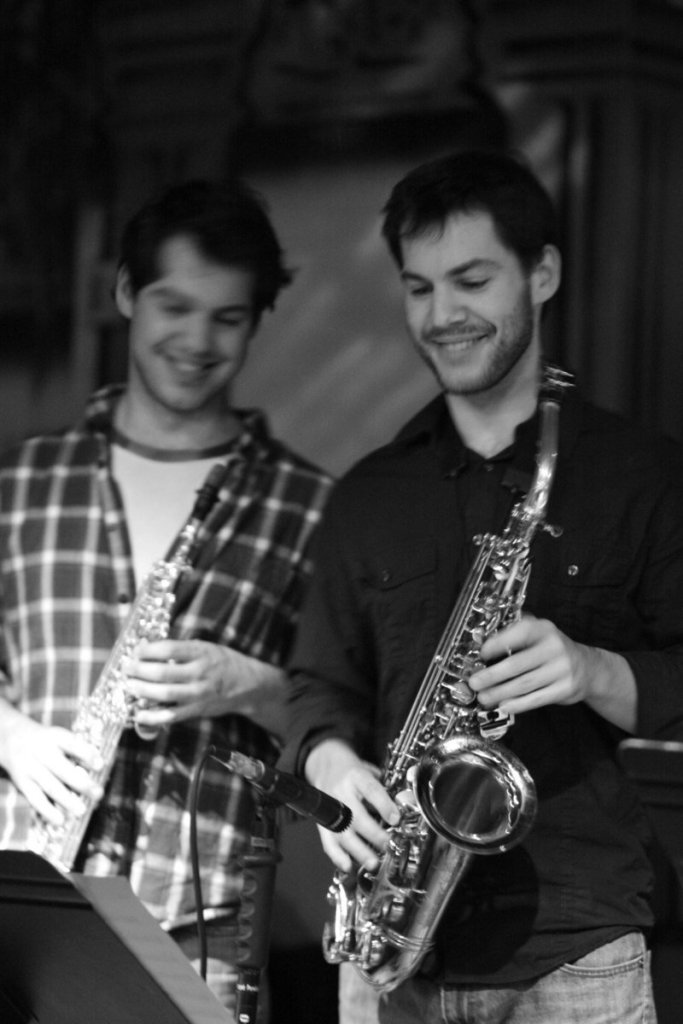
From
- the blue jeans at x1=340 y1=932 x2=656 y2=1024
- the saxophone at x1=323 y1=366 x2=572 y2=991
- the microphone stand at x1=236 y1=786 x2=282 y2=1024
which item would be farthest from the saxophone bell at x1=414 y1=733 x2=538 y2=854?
the microphone stand at x1=236 y1=786 x2=282 y2=1024

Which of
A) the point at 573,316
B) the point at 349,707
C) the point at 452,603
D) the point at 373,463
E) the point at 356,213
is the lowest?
the point at 349,707

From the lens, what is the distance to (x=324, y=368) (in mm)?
3395

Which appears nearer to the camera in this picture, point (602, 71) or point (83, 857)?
point (83, 857)

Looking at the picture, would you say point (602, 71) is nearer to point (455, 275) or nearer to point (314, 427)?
point (455, 275)

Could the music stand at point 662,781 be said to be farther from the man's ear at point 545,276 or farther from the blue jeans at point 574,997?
the man's ear at point 545,276

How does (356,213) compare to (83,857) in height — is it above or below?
above

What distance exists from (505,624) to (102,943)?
91cm

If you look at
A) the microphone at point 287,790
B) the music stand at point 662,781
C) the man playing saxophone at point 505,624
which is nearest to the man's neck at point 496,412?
the man playing saxophone at point 505,624

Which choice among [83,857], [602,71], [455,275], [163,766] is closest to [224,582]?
[163,766]

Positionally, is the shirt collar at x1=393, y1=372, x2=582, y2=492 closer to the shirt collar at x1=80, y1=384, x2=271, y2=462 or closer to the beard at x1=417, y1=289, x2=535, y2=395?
the beard at x1=417, y1=289, x2=535, y2=395

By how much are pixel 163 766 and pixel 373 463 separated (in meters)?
0.74

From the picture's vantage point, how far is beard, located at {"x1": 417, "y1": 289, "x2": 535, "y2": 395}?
276 centimetres

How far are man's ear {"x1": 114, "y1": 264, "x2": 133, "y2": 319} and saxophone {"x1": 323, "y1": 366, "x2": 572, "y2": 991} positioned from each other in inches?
45.2

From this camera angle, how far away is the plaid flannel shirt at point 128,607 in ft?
9.77
